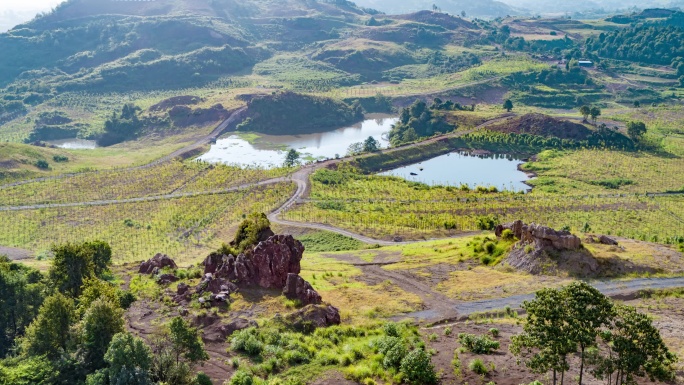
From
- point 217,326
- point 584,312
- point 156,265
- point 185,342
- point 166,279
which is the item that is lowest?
point 156,265

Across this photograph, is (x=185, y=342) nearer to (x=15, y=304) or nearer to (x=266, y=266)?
(x=266, y=266)

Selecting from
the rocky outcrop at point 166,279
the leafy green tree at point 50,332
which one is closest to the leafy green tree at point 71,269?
the rocky outcrop at point 166,279

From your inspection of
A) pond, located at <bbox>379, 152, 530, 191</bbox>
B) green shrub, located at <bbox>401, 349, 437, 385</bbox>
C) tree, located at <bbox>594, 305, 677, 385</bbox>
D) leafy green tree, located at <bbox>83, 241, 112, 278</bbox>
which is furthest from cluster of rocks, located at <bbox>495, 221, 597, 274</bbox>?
pond, located at <bbox>379, 152, 530, 191</bbox>

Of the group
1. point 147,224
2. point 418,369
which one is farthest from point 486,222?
point 147,224

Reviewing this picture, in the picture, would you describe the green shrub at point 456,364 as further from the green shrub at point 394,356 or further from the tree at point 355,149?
the tree at point 355,149

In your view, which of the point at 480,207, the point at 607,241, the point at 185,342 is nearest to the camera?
the point at 185,342

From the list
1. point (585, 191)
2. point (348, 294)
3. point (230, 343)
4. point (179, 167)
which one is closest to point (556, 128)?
point (585, 191)
